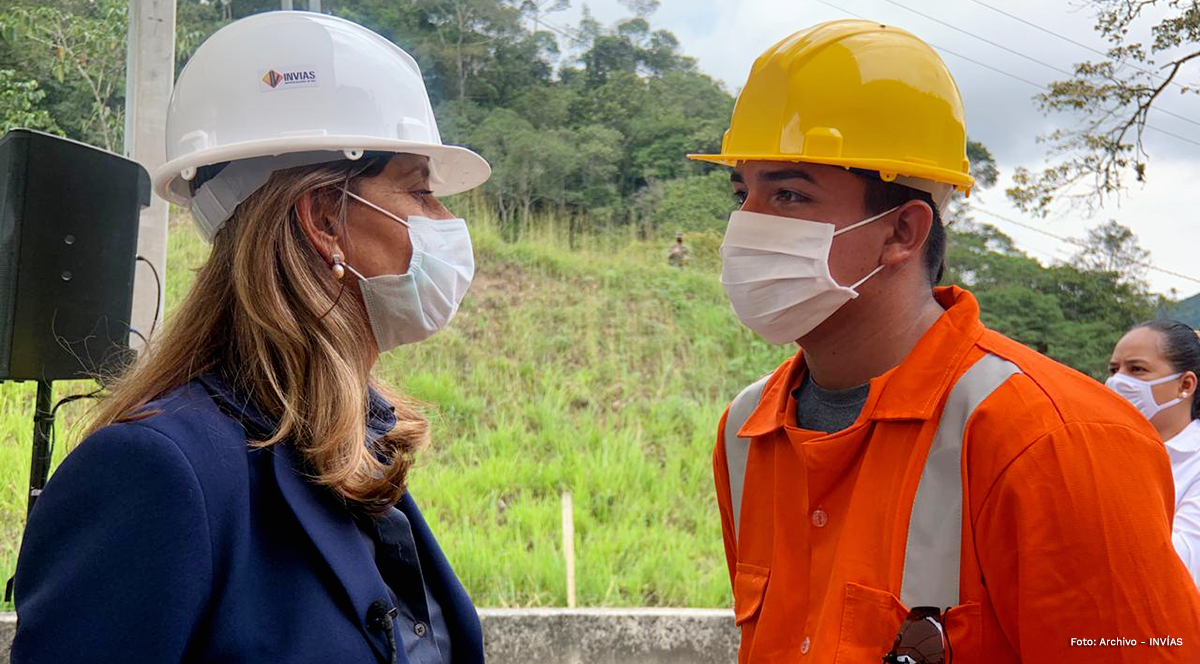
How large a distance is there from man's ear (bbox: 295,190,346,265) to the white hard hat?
90 millimetres

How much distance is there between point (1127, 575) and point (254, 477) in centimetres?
133

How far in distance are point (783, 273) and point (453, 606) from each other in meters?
0.95

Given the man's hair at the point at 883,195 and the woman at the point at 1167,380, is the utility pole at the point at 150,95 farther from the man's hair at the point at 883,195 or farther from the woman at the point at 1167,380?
the woman at the point at 1167,380

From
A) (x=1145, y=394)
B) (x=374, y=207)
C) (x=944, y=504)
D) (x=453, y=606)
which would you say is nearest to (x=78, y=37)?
(x=374, y=207)

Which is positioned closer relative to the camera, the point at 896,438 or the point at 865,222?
the point at 896,438

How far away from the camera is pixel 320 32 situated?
190 cm

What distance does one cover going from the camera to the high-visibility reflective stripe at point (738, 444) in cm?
216

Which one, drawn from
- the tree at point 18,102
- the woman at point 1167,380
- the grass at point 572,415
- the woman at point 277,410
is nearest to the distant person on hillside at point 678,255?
the grass at point 572,415

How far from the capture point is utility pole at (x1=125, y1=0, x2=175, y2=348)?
189 inches

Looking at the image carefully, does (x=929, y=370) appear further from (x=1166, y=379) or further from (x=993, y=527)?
(x=1166, y=379)

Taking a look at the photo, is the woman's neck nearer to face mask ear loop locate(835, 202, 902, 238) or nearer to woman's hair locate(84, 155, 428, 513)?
face mask ear loop locate(835, 202, 902, 238)

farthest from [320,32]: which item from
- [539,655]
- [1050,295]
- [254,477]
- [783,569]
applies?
[1050,295]

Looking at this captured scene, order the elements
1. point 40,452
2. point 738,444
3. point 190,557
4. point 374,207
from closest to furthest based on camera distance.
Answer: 1. point 190,557
2. point 374,207
3. point 738,444
4. point 40,452

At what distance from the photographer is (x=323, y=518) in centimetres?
Result: 152
